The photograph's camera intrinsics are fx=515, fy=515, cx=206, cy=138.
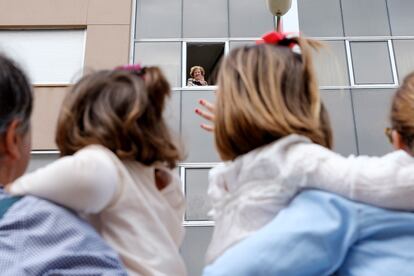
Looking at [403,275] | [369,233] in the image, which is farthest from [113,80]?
[403,275]

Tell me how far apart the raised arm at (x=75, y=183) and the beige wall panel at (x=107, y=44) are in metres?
7.18

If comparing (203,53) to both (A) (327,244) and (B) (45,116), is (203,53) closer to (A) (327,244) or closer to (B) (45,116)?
(B) (45,116)

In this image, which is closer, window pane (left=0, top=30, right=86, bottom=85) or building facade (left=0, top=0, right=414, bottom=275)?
building facade (left=0, top=0, right=414, bottom=275)

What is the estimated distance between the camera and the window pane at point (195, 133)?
791 centimetres

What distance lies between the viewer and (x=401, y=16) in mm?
8859

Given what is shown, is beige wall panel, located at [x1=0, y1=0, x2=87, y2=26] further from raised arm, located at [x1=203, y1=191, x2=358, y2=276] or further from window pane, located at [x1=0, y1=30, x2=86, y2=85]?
raised arm, located at [x1=203, y1=191, x2=358, y2=276]

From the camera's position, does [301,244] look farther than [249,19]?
No

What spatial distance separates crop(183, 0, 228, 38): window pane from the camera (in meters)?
8.79

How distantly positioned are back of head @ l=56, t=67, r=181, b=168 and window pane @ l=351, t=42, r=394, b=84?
7.22 m

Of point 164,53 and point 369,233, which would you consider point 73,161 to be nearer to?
point 369,233

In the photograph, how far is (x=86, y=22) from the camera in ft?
29.0

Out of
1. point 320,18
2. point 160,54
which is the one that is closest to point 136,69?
point 160,54

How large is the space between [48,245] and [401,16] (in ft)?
28.6

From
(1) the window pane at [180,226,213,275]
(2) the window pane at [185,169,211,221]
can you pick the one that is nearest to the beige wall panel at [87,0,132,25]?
(2) the window pane at [185,169,211,221]
